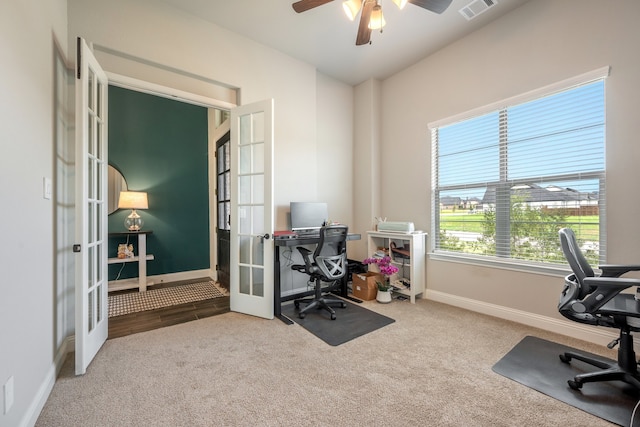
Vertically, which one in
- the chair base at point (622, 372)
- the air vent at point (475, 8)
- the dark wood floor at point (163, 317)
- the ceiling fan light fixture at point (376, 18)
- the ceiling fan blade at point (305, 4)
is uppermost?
the air vent at point (475, 8)

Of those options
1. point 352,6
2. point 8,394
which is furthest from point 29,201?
point 352,6

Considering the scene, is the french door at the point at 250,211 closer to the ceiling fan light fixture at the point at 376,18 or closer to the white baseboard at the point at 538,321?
the ceiling fan light fixture at the point at 376,18

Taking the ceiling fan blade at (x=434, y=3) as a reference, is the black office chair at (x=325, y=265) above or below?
below

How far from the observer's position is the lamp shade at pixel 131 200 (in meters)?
3.76

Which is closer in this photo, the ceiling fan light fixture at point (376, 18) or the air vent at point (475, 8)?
the ceiling fan light fixture at point (376, 18)

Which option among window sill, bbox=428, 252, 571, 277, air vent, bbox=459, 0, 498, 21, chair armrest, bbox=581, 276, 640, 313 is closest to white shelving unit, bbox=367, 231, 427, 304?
window sill, bbox=428, 252, 571, 277

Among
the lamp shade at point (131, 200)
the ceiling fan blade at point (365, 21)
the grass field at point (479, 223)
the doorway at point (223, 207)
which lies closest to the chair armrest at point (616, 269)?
the grass field at point (479, 223)

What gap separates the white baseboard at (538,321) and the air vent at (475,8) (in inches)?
116

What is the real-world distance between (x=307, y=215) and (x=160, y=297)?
7.22ft

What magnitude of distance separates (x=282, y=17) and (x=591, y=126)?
119 inches

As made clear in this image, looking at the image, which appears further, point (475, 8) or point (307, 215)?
point (307, 215)

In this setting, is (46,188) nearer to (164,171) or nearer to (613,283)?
(164,171)

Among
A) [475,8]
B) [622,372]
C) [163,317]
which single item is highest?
[475,8]

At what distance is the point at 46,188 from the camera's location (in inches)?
65.7
